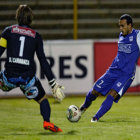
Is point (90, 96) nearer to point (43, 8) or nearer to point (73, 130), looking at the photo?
point (73, 130)

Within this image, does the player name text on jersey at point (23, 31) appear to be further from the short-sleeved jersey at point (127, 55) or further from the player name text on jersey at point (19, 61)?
the short-sleeved jersey at point (127, 55)

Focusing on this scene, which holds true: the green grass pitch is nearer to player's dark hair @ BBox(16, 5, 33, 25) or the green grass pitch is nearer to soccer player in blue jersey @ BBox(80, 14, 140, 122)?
soccer player in blue jersey @ BBox(80, 14, 140, 122)

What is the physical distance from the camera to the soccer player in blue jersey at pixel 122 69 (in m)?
7.43

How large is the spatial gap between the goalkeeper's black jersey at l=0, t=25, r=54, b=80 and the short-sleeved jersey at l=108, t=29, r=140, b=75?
1661 mm

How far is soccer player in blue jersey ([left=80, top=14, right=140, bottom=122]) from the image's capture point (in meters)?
7.43

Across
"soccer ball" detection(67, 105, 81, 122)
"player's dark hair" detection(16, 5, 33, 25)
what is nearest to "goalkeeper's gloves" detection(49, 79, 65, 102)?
"player's dark hair" detection(16, 5, 33, 25)

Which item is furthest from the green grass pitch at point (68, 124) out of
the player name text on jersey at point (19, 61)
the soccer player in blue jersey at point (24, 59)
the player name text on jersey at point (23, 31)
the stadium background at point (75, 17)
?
the stadium background at point (75, 17)

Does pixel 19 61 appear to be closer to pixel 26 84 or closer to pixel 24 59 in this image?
pixel 24 59

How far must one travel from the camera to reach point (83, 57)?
40.3ft

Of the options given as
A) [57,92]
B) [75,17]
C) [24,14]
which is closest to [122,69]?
[57,92]

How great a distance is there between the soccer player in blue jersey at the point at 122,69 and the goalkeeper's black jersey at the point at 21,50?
5.08 ft

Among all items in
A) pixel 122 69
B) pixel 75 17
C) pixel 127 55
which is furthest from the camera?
pixel 75 17

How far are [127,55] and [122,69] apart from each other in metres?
0.25

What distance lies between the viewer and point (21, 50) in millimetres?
6199
